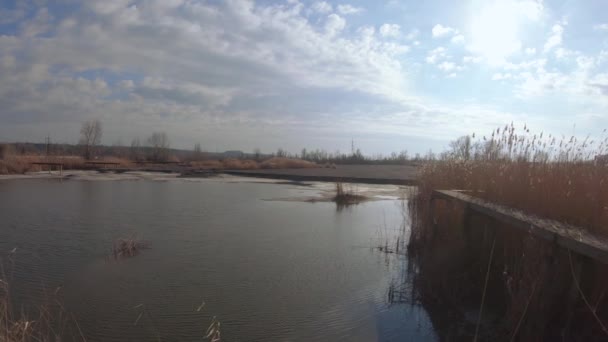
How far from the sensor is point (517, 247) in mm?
4016

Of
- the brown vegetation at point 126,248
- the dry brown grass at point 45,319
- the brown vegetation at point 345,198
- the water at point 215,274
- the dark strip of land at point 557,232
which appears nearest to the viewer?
the dark strip of land at point 557,232

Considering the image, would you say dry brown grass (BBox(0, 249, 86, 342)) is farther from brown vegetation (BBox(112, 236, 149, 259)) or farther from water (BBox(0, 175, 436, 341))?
brown vegetation (BBox(112, 236, 149, 259))

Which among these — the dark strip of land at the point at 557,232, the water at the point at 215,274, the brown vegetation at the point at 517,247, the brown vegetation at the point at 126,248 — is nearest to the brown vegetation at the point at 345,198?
the water at the point at 215,274

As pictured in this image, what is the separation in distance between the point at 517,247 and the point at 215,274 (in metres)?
3.35

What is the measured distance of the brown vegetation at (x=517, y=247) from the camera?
310 cm

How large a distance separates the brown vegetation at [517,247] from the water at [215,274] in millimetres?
635

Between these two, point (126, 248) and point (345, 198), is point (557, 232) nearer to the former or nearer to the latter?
point (126, 248)

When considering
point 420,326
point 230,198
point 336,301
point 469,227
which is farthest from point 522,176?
point 230,198

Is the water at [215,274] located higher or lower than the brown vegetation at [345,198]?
lower

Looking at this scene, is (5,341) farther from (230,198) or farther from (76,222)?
(230,198)

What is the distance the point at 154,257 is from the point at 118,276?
879 millimetres

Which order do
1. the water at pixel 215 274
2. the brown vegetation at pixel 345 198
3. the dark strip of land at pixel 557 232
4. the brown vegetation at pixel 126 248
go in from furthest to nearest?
the brown vegetation at pixel 345 198 → the brown vegetation at pixel 126 248 → the water at pixel 215 274 → the dark strip of land at pixel 557 232

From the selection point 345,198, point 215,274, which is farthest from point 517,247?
point 345,198

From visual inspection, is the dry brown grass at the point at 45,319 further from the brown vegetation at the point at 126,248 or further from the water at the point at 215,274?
the brown vegetation at the point at 126,248
